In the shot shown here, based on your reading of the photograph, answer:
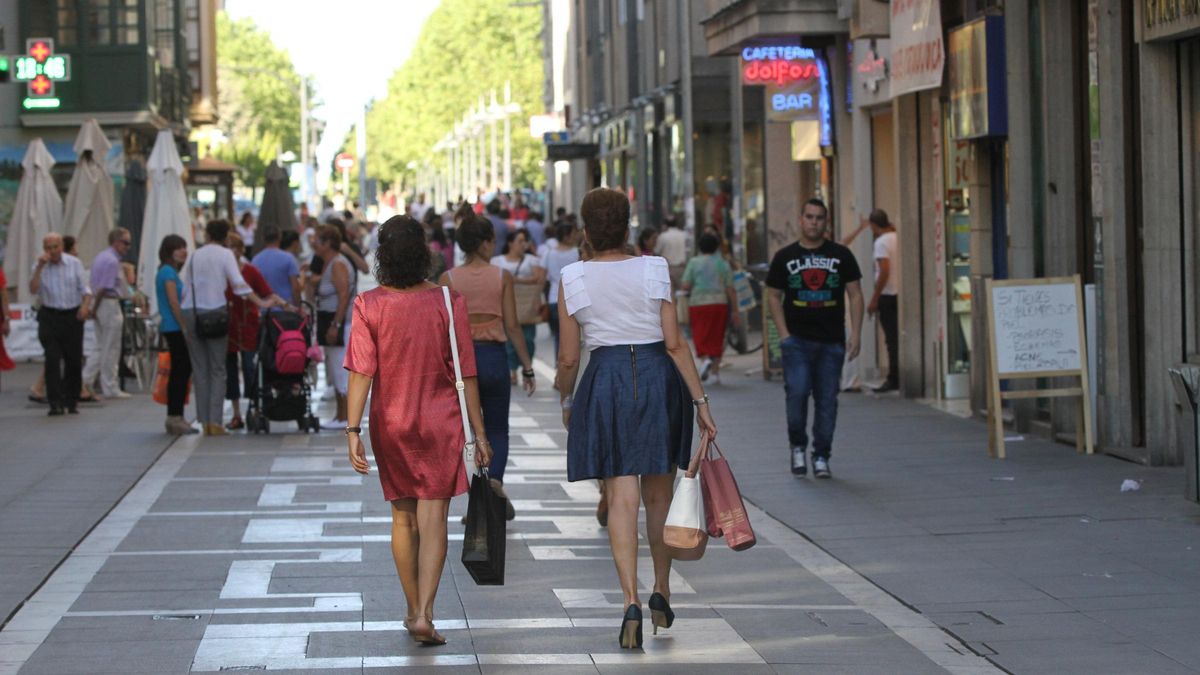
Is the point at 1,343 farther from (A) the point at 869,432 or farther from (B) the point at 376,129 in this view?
(B) the point at 376,129

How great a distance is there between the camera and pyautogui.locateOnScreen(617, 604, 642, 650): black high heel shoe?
757 cm

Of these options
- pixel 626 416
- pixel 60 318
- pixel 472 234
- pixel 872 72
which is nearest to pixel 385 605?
pixel 626 416

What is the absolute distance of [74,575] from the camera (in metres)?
9.52

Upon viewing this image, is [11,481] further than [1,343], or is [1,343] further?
[1,343]

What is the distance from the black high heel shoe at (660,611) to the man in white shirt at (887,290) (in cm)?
1167

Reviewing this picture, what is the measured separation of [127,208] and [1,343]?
20.6 ft

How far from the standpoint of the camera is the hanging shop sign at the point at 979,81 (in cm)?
1566

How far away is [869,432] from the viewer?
1577cm

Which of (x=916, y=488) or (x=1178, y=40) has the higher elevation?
(x=1178, y=40)

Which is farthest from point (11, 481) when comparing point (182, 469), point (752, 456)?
point (752, 456)

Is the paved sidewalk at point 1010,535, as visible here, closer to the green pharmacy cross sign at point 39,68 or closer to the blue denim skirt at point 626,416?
the blue denim skirt at point 626,416

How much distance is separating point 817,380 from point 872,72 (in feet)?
26.5

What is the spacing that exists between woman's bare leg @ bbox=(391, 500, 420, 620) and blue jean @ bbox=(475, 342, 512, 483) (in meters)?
2.84

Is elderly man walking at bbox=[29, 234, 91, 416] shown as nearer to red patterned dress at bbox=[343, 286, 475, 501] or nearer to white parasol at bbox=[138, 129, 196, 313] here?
white parasol at bbox=[138, 129, 196, 313]
